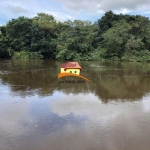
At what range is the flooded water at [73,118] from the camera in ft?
13.7

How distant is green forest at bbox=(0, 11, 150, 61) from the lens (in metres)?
24.5

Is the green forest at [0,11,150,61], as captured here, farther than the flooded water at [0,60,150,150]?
Yes

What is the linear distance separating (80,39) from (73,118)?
21.9 meters

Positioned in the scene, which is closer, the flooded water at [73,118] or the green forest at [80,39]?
the flooded water at [73,118]

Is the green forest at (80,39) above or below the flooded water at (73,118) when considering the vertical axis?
above

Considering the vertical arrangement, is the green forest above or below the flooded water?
above

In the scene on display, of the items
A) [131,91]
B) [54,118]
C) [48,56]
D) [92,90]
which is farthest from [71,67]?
[48,56]

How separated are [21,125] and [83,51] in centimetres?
2233

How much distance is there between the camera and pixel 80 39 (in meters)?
26.6

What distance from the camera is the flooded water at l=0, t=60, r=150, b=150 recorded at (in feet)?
13.7

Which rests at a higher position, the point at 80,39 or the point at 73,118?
the point at 80,39

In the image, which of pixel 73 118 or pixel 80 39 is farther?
pixel 80 39

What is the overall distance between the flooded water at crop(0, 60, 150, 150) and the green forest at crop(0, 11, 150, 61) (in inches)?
631

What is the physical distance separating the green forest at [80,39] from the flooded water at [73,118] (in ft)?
52.6
